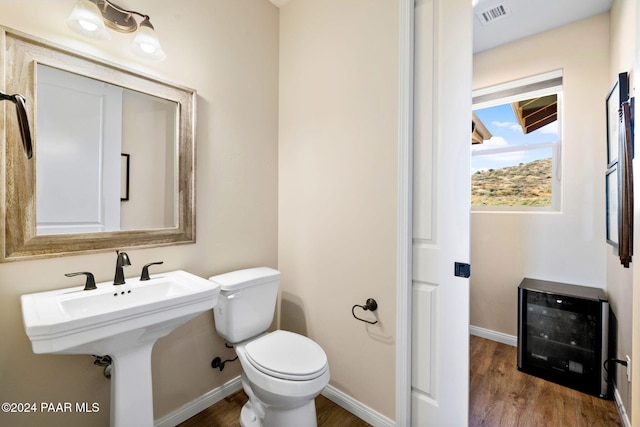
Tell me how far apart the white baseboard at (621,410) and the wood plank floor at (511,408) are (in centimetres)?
3

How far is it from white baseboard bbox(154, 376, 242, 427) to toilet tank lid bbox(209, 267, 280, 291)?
29.3 inches

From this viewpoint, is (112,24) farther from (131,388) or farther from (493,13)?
(493,13)

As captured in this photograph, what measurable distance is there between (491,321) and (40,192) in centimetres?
333

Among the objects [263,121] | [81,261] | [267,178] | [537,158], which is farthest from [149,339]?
[537,158]

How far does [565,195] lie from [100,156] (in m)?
3.12

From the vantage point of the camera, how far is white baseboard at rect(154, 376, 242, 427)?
1.55m

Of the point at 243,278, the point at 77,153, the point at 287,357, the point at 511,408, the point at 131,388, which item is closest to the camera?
the point at 131,388

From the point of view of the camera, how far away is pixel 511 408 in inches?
70.0

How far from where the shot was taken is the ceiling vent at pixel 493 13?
6.61 ft

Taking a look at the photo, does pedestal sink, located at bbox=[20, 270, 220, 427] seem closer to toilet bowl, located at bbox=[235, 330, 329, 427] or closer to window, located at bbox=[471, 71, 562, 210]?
toilet bowl, located at bbox=[235, 330, 329, 427]

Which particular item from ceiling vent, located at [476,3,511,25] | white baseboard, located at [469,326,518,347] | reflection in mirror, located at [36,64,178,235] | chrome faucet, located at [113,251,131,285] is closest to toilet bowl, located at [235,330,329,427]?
chrome faucet, located at [113,251,131,285]

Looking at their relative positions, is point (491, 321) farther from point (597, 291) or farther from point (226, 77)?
point (226, 77)

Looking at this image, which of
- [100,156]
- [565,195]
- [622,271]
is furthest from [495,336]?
[100,156]

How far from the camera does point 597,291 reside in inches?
80.4
